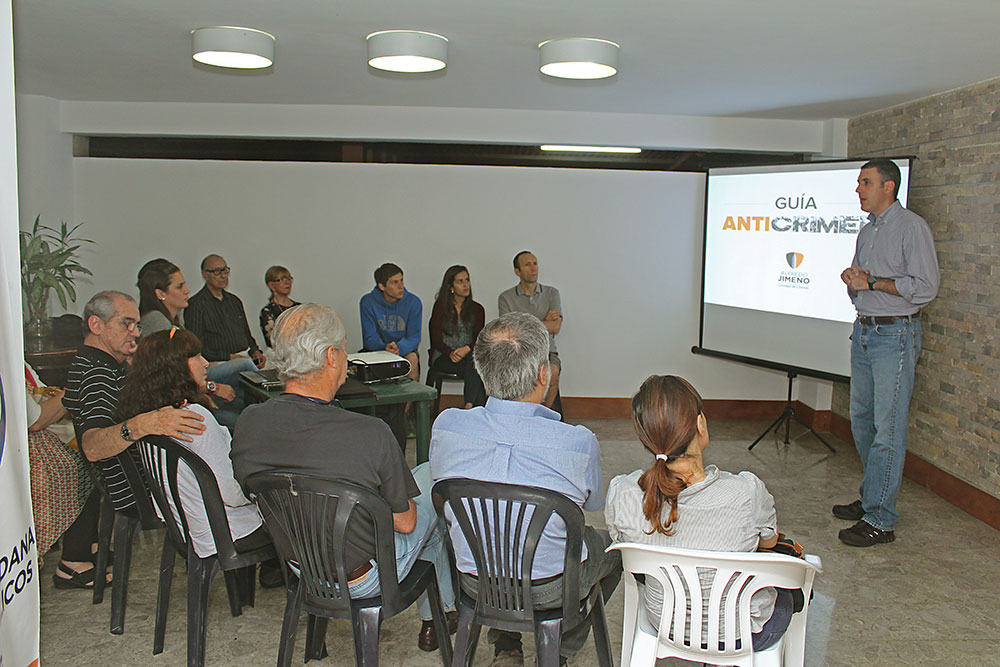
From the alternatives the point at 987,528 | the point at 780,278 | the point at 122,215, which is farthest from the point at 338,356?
the point at 122,215

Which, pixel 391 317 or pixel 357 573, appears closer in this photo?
pixel 357 573

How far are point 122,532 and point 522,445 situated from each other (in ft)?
5.72

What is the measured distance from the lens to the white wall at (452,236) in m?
6.25

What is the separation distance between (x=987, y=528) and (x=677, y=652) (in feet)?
9.60

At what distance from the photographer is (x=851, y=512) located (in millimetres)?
4418

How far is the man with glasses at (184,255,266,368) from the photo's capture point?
4.98 metres

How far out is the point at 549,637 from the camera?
234 centimetres

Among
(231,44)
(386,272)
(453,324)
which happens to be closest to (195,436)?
(231,44)

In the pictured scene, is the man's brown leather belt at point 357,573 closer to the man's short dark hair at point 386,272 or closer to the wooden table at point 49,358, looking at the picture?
the wooden table at point 49,358

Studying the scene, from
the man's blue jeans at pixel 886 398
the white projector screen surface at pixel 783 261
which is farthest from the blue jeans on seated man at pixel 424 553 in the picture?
the white projector screen surface at pixel 783 261

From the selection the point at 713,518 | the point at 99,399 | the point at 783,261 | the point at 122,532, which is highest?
the point at 783,261

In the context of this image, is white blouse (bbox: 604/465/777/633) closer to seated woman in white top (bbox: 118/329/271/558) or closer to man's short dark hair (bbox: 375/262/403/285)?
seated woman in white top (bbox: 118/329/271/558)

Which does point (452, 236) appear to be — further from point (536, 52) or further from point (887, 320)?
point (887, 320)

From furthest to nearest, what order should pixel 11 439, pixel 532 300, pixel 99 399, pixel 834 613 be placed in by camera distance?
pixel 532 300, pixel 834 613, pixel 99 399, pixel 11 439
